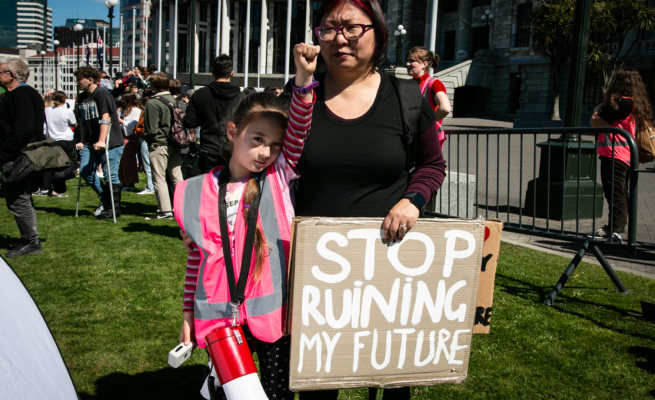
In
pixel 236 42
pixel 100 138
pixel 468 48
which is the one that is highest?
pixel 236 42

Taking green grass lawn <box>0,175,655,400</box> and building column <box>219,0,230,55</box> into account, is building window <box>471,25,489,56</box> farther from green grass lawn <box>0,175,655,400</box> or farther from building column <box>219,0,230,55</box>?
green grass lawn <box>0,175,655,400</box>

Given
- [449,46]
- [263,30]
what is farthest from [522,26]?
[263,30]

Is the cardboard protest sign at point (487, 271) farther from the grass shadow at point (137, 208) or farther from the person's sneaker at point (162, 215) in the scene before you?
the grass shadow at point (137, 208)

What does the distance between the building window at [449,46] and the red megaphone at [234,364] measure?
169 ft

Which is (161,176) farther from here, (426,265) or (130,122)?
(426,265)

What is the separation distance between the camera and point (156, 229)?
7234 mm

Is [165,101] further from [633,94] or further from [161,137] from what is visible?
[633,94]

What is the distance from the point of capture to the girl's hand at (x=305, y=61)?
178cm

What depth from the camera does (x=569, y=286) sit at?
4.97m

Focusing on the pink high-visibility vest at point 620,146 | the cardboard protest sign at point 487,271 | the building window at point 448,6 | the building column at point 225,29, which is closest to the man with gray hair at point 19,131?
the cardboard protest sign at point 487,271

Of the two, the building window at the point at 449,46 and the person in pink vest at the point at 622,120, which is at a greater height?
the building window at the point at 449,46

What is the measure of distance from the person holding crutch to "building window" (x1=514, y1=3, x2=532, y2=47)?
129 feet

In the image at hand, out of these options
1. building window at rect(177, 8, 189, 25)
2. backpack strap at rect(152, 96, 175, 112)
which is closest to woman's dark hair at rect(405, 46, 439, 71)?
backpack strap at rect(152, 96, 175, 112)

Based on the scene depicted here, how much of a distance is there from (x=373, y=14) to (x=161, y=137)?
6303 mm
